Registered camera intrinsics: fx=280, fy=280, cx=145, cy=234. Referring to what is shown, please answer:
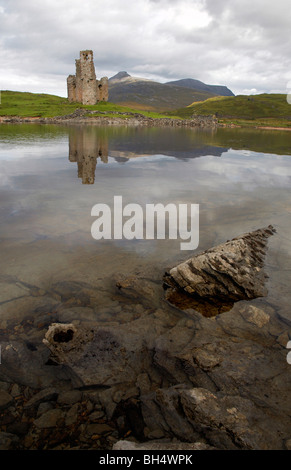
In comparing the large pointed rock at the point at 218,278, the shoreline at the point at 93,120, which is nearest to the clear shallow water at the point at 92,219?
the large pointed rock at the point at 218,278

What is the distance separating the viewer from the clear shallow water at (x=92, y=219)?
721 cm

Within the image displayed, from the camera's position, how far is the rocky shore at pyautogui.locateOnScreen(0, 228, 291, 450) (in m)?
4.11

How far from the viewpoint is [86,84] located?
106 m

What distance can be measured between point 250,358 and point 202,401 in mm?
1549

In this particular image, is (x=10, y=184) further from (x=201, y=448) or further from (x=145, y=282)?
(x=201, y=448)

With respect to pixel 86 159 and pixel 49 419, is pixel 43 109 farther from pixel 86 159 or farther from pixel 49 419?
pixel 49 419

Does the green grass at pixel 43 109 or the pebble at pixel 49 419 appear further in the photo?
the green grass at pixel 43 109

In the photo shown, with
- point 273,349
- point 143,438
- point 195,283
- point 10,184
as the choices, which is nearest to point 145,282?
point 195,283

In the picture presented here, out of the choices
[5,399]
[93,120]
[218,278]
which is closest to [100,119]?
[93,120]

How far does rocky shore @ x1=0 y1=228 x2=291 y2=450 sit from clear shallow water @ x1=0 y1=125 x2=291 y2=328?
0.41m

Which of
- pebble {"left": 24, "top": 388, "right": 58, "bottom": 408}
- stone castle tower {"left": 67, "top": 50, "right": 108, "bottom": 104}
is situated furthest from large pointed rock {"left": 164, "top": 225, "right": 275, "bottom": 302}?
stone castle tower {"left": 67, "top": 50, "right": 108, "bottom": 104}

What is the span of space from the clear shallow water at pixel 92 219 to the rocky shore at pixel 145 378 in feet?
1.35

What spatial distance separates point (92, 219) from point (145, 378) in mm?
7595

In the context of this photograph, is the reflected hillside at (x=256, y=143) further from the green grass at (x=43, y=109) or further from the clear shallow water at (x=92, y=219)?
the green grass at (x=43, y=109)
